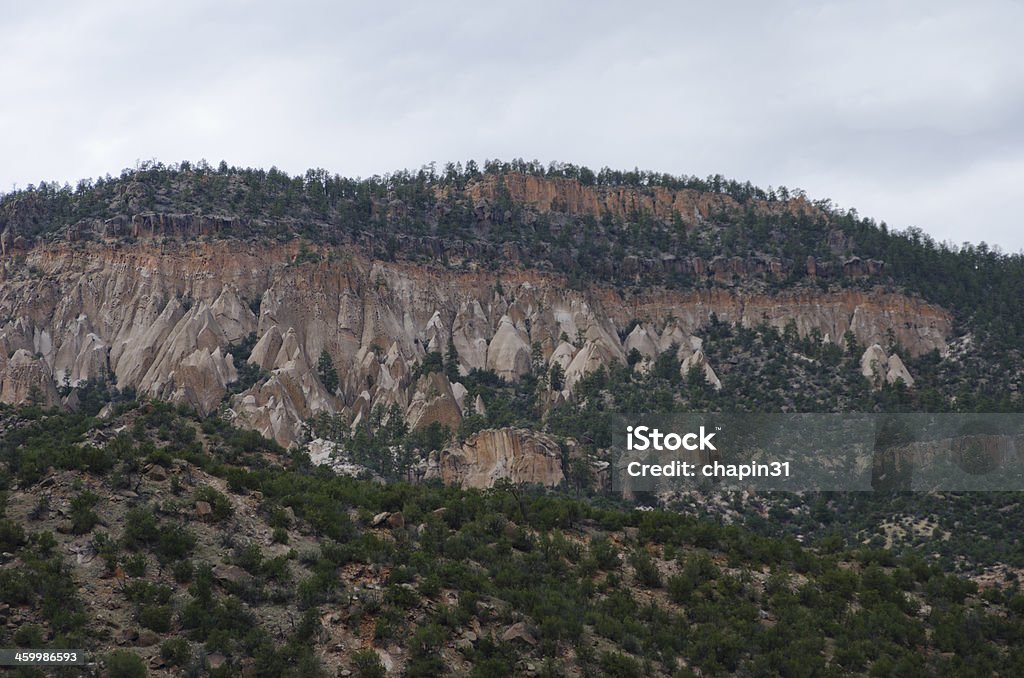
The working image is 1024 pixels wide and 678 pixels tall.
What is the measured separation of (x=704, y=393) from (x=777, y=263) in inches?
1149

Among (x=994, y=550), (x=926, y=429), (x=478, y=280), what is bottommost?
(x=994, y=550)

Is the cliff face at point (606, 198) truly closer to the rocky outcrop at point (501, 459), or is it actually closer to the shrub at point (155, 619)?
the rocky outcrop at point (501, 459)

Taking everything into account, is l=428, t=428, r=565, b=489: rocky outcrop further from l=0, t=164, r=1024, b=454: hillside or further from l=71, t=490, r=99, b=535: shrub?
l=71, t=490, r=99, b=535: shrub

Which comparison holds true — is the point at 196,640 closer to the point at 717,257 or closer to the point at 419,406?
the point at 419,406

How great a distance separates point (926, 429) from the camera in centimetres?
8550

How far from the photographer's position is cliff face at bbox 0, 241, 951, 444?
99.4 meters

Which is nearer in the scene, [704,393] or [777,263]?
[704,393]

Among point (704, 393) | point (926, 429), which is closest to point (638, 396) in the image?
point (704, 393)

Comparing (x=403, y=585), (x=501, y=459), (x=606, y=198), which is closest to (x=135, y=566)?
(x=403, y=585)

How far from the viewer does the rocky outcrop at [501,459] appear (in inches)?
3428

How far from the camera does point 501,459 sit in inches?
3465

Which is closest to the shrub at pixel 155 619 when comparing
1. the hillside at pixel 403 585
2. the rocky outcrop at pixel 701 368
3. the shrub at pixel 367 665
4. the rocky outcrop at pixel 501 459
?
the hillside at pixel 403 585

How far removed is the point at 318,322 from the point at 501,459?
28873 millimetres

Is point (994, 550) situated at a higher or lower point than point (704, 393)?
lower
